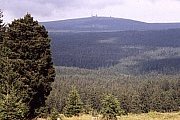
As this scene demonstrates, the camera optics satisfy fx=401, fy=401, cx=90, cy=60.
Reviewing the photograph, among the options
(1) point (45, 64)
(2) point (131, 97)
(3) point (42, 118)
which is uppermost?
(1) point (45, 64)

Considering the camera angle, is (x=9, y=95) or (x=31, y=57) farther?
(x=31, y=57)

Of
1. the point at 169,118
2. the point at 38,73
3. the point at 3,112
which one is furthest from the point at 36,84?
the point at 169,118

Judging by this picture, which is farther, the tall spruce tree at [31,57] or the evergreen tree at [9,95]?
the tall spruce tree at [31,57]

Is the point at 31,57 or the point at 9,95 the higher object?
the point at 31,57

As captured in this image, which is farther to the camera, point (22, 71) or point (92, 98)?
point (92, 98)

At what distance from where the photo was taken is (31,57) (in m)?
34.2

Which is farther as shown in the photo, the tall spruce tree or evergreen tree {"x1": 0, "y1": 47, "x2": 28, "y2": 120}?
the tall spruce tree

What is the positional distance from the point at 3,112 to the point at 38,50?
31.5 feet

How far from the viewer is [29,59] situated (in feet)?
112

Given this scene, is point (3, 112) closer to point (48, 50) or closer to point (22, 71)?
point (22, 71)

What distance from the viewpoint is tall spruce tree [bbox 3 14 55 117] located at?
33000 mm

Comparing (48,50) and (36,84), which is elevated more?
(48,50)

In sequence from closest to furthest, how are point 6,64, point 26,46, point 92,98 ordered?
1. point 6,64
2. point 26,46
3. point 92,98

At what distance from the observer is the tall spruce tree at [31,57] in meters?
33.0
